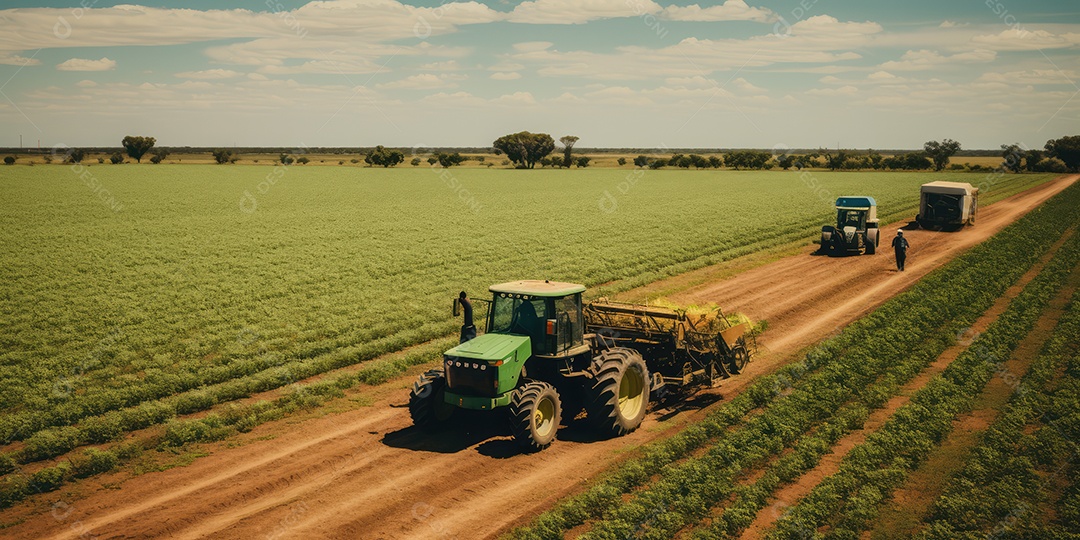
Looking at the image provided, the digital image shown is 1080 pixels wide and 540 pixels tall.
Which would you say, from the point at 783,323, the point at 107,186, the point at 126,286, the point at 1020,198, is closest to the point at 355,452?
the point at 783,323

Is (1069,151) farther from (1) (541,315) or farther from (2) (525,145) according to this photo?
(1) (541,315)

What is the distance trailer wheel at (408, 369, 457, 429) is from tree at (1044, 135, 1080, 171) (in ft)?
431

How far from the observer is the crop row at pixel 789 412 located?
8922mm

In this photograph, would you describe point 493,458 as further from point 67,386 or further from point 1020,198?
point 1020,198

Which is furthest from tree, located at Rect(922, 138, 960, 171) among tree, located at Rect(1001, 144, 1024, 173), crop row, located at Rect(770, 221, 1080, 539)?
crop row, located at Rect(770, 221, 1080, 539)

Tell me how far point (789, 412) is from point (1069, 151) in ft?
428

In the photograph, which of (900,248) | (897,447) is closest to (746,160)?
(900,248)

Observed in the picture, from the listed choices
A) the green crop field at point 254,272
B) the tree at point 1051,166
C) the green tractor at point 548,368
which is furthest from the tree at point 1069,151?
the green tractor at point 548,368

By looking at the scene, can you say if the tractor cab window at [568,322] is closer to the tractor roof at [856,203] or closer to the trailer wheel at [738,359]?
the trailer wheel at [738,359]

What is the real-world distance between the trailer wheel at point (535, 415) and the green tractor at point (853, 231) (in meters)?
24.8

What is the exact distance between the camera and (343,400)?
46.3 feet

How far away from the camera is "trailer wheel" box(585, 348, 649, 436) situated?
11461 mm

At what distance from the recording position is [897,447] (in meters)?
10.9

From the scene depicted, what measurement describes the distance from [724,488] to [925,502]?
2.73 metres
